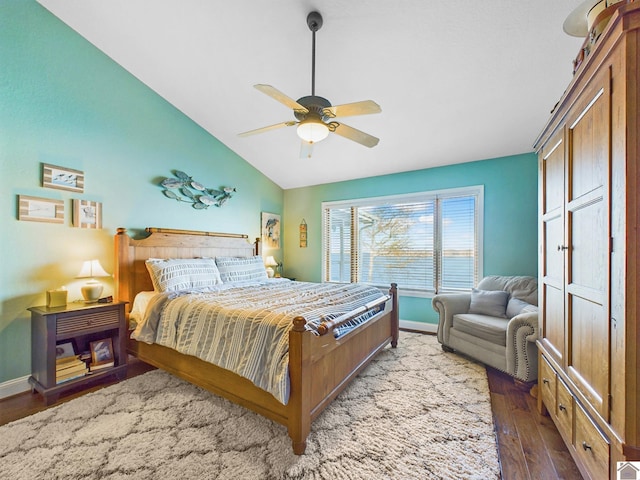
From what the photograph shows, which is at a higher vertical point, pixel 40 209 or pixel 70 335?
pixel 40 209

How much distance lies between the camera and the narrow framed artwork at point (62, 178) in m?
2.53

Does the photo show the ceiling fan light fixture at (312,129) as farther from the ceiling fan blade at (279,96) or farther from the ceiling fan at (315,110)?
the ceiling fan blade at (279,96)

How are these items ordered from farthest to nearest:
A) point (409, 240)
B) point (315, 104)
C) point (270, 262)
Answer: point (270, 262) → point (409, 240) → point (315, 104)

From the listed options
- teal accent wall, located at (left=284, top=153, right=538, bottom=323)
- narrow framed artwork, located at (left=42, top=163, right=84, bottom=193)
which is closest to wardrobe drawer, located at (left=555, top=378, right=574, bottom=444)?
teal accent wall, located at (left=284, top=153, right=538, bottom=323)

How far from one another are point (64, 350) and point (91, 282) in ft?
2.10

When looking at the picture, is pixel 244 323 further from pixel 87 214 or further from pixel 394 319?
pixel 87 214

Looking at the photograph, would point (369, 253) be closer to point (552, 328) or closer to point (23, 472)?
point (552, 328)

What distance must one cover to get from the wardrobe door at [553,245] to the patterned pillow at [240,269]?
314 cm

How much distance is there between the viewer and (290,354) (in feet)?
5.50

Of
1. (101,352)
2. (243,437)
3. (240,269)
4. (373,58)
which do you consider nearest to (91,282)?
(101,352)

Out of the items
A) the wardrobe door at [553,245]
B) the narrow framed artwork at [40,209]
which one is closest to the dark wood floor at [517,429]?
the wardrobe door at [553,245]

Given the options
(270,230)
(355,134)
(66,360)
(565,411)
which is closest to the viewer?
(565,411)

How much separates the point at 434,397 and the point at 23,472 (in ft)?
8.87

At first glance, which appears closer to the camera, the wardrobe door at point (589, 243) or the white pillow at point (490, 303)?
the wardrobe door at point (589, 243)
